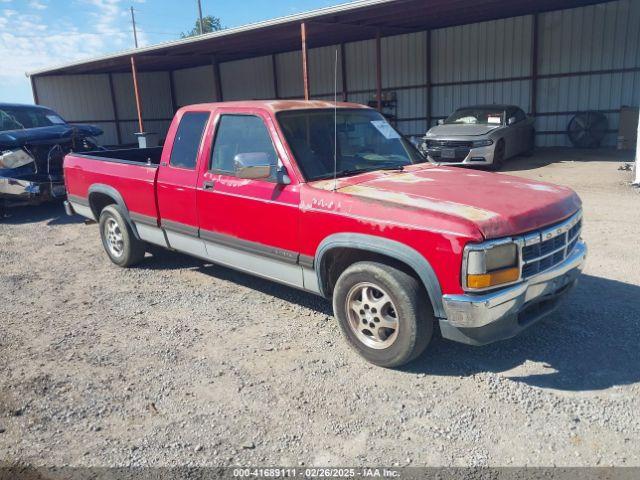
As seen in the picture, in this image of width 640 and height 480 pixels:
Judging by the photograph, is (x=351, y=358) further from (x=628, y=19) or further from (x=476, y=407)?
(x=628, y=19)

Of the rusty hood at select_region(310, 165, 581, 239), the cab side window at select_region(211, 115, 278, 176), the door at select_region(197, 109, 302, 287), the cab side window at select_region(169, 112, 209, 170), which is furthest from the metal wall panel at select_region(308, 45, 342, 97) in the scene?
the rusty hood at select_region(310, 165, 581, 239)

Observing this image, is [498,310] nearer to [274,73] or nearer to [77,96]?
[274,73]

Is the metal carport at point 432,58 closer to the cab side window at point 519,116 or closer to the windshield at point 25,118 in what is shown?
the cab side window at point 519,116

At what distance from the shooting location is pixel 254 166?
3.98 metres

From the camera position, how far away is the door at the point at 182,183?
491 centimetres

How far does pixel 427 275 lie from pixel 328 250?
0.84 m

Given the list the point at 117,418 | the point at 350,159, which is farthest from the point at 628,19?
the point at 117,418

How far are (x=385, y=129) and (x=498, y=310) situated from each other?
7.65ft

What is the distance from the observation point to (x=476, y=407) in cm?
322

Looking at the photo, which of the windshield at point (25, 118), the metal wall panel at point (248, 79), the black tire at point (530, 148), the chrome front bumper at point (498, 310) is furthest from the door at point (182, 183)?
the metal wall panel at point (248, 79)

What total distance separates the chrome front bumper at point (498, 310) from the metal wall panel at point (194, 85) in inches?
1003

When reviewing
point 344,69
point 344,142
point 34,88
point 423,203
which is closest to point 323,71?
point 344,69

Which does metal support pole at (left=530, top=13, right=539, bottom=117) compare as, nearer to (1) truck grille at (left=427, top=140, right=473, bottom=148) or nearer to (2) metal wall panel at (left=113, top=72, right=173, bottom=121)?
(1) truck grille at (left=427, top=140, right=473, bottom=148)

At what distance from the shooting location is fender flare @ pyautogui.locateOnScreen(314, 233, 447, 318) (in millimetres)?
3234
